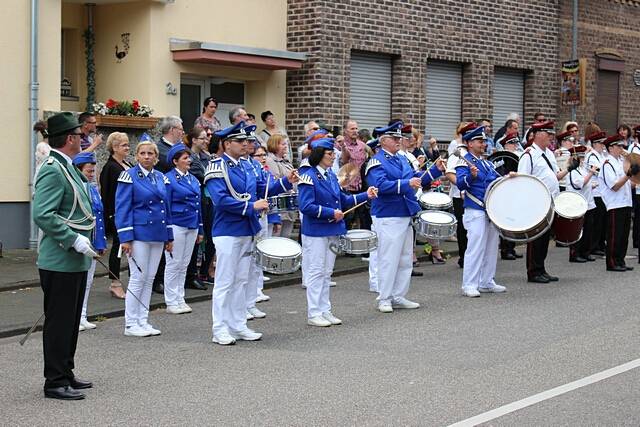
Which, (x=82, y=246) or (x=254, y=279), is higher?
(x=82, y=246)

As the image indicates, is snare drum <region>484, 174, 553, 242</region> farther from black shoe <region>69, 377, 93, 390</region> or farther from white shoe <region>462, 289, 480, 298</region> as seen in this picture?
black shoe <region>69, 377, 93, 390</region>

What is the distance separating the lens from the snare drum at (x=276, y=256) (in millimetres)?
10055

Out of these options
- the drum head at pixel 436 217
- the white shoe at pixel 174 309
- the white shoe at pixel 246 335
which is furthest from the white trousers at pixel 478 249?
the white shoe at pixel 246 335

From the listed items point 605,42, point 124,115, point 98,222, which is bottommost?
point 98,222

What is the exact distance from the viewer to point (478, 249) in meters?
13.0

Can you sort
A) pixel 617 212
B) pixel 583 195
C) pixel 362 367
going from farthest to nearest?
pixel 583 195
pixel 617 212
pixel 362 367

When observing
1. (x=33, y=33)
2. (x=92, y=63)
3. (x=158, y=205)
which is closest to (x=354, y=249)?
(x=158, y=205)

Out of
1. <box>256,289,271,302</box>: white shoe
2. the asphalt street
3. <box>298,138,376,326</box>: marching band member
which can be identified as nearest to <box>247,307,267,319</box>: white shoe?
the asphalt street

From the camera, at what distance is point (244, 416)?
7266 mm

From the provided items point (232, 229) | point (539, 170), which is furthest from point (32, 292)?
point (539, 170)

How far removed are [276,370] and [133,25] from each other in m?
10.2

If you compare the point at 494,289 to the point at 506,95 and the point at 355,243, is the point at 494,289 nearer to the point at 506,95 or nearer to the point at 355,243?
the point at 355,243

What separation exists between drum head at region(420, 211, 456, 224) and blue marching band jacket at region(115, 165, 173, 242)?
3431 mm

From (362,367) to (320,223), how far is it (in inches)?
92.4
